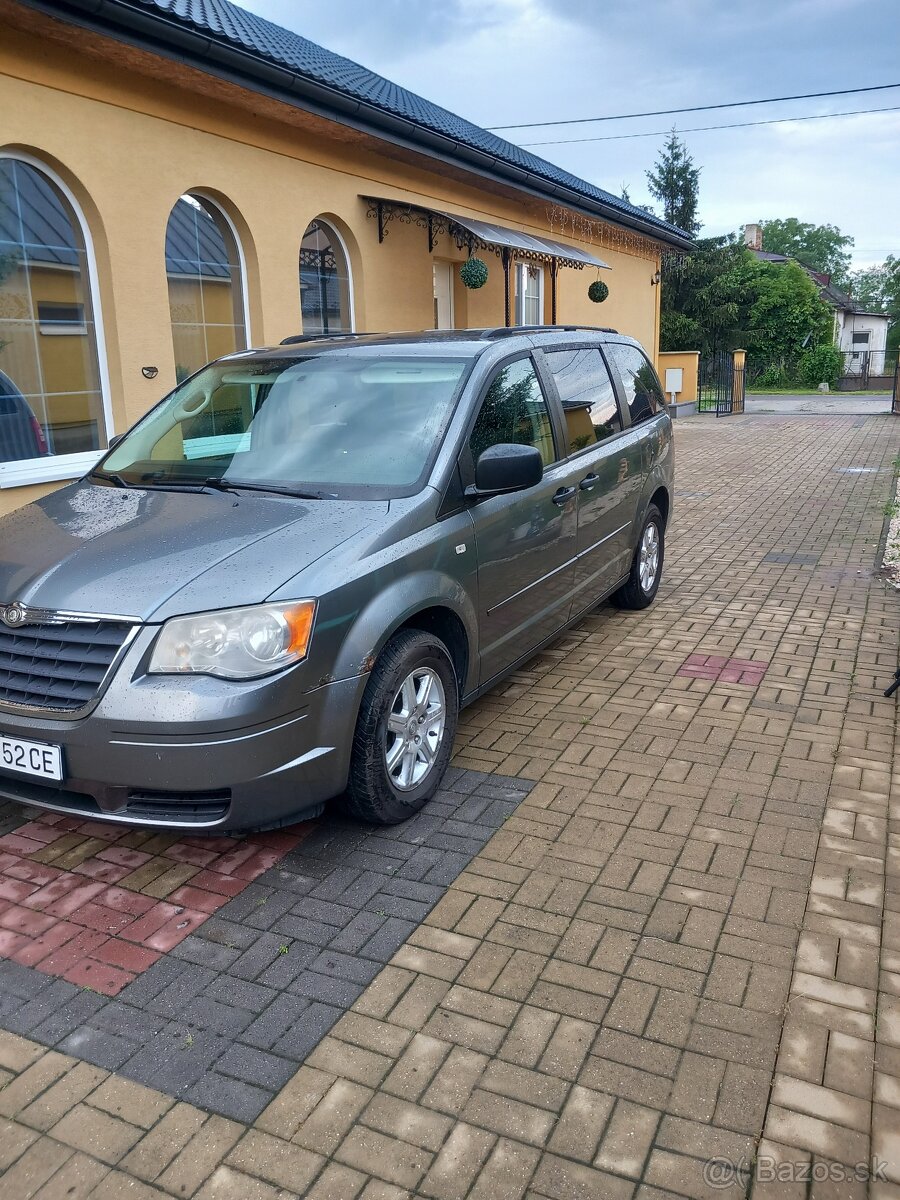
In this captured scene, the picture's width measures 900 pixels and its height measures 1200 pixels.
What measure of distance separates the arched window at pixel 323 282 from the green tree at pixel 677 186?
127 feet

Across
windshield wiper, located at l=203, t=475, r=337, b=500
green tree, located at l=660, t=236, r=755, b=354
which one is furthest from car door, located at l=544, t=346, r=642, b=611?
green tree, located at l=660, t=236, r=755, b=354

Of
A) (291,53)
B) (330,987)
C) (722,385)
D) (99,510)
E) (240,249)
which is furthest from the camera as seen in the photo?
(722,385)

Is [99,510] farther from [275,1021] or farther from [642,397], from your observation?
[642,397]

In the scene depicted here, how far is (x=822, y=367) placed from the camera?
3953 centimetres

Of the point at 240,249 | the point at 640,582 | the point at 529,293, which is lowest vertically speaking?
the point at 640,582

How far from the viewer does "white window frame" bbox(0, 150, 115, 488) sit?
23.3 feet

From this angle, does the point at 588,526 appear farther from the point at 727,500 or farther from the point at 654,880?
the point at 727,500

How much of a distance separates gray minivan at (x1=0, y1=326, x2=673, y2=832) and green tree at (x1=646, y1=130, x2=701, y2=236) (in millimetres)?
45094

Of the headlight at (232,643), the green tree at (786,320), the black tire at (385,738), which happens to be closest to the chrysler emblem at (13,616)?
the headlight at (232,643)

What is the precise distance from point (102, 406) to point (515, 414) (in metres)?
4.76

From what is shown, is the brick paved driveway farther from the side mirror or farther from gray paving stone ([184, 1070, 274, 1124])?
the side mirror

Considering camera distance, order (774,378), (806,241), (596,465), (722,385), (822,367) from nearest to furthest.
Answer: (596,465) → (722,385) → (822,367) → (774,378) → (806,241)

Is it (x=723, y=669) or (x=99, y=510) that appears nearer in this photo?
(x=99, y=510)

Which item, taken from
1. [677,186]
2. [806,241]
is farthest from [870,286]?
[677,186]
